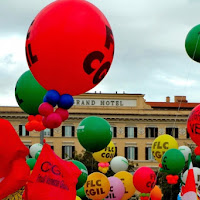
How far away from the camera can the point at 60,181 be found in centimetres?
938

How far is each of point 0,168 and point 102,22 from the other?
241cm

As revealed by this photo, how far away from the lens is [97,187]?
15.3 metres

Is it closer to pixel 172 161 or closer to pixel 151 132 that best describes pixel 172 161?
pixel 172 161

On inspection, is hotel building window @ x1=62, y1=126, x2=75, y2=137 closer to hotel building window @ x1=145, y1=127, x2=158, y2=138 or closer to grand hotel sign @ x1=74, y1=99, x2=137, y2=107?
grand hotel sign @ x1=74, y1=99, x2=137, y2=107

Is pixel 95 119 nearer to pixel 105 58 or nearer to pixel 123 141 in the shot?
pixel 105 58

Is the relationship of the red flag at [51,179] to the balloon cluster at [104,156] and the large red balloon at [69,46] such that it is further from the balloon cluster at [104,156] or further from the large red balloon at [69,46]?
the balloon cluster at [104,156]

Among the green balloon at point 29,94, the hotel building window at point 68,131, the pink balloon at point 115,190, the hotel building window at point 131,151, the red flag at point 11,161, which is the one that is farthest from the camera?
the hotel building window at point 131,151

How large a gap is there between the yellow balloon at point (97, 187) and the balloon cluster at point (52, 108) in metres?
6.41

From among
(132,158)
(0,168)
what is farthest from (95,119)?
(132,158)

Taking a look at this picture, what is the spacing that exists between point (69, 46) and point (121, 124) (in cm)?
4887

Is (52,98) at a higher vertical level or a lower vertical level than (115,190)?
higher

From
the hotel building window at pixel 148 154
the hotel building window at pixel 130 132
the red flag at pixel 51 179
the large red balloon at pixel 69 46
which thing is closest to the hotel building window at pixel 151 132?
the hotel building window at pixel 130 132

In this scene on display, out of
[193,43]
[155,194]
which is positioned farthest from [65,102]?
[155,194]

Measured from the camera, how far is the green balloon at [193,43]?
11928mm
